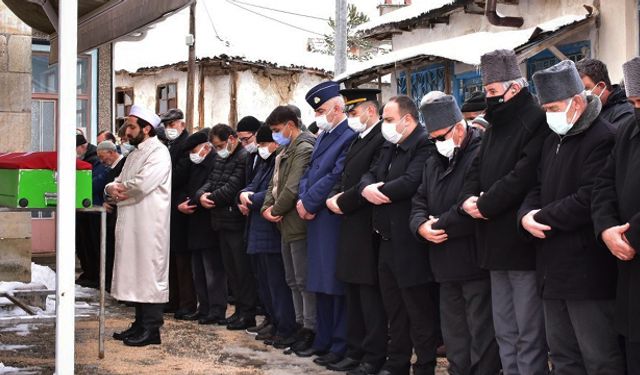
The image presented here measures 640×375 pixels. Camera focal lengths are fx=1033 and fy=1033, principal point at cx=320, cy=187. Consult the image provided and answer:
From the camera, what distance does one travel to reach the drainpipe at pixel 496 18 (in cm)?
1309

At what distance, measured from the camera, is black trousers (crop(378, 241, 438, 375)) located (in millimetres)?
6562

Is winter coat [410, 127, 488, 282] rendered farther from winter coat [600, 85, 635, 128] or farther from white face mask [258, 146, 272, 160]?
white face mask [258, 146, 272, 160]

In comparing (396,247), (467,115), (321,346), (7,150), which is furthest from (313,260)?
(7,150)

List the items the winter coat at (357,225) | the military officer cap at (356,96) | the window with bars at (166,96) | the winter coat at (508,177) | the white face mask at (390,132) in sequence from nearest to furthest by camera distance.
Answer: the winter coat at (508,177) < the white face mask at (390,132) < the winter coat at (357,225) < the military officer cap at (356,96) < the window with bars at (166,96)

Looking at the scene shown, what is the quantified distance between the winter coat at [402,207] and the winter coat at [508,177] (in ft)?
2.47

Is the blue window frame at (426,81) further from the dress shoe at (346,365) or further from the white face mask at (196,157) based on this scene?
the dress shoe at (346,365)

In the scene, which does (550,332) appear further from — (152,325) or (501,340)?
(152,325)

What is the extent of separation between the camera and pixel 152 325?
8242 mm

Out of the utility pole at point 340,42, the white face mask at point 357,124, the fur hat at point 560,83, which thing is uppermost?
the utility pole at point 340,42

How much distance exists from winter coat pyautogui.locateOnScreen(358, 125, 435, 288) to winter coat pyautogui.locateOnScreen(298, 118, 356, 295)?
606mm

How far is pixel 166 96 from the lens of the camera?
32.2m

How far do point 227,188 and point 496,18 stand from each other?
5.50 m

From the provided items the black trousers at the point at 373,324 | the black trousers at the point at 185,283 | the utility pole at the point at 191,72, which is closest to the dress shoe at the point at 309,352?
the black trousers at the point at 373,324

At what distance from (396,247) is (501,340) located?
3.60ft
